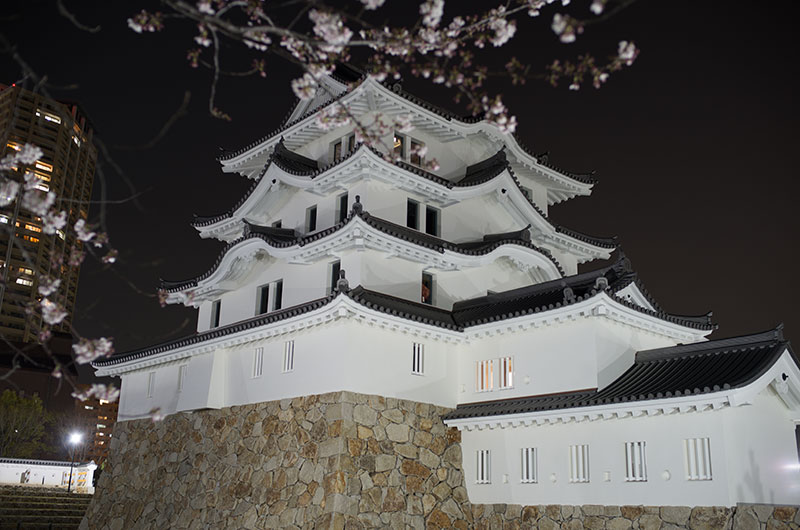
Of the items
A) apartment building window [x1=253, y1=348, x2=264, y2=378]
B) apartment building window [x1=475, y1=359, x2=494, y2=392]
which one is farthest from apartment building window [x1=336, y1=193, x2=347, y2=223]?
apartment building window [x1=475, y1=359, x2=494, y2=392]

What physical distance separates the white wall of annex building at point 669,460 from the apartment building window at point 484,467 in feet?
1.29

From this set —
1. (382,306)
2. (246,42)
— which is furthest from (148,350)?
(246,42)

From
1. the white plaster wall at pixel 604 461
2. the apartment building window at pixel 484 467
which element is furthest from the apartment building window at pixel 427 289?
the apartment building window at pixel 484 467

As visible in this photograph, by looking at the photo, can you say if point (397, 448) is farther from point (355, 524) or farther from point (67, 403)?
point (67, 403)

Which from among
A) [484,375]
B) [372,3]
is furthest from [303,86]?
[484,375]

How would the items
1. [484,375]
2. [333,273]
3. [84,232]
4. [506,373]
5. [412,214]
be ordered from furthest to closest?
[412,214] → [333,273] → [484,375] → [506,373] → [84,232]

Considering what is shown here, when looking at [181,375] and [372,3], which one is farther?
[181,375]

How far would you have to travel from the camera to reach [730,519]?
481 inches

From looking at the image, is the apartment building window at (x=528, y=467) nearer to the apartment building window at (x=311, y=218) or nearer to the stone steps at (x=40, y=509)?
the apartment building window at (x=311, y=218)

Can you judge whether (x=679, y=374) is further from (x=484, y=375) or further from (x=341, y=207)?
(x=341, y=207)

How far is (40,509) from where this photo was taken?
27.0m

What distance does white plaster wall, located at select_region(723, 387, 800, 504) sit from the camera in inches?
495

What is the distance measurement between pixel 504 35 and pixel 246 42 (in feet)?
9.45

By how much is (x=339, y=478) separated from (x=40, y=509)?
18.7 metres
